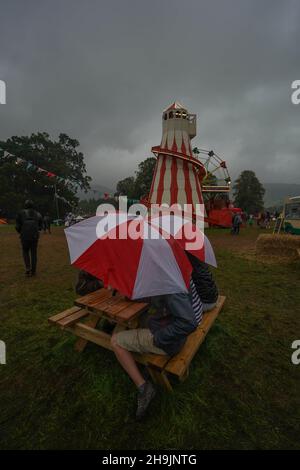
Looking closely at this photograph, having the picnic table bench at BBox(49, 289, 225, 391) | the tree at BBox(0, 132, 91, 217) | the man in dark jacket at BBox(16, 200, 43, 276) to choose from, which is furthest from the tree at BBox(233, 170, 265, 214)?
the picnic table bench at BBox(49, 289, 225, 391)

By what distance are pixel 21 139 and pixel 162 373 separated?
49.5m

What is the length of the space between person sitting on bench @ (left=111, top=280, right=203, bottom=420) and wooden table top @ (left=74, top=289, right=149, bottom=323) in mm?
171

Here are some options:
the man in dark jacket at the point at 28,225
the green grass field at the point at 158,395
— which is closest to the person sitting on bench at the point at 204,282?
the green grass field at the point at 158,395

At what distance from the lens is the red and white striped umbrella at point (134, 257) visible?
1.89 meters

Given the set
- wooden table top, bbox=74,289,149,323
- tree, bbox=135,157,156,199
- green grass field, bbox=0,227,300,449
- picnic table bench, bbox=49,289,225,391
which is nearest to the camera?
green grass field, bbox=0,227,300,449

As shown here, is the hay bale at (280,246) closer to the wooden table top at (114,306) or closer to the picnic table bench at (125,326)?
the picnic table bench at (125,326)

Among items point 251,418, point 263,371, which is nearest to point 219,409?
point 251,418

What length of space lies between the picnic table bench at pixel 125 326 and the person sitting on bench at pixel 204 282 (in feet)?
0.55

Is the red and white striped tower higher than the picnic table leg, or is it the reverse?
the red and white striped tower

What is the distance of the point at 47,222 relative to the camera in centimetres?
1925

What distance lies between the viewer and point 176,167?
1870 centimetres

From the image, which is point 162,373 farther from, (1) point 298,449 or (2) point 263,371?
(2) point 263,371

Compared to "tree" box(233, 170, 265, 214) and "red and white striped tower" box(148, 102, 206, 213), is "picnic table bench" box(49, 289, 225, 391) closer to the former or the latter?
"red and white striped tower" box(148, 102, 206, 213)

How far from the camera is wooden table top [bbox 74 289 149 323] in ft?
7.96
